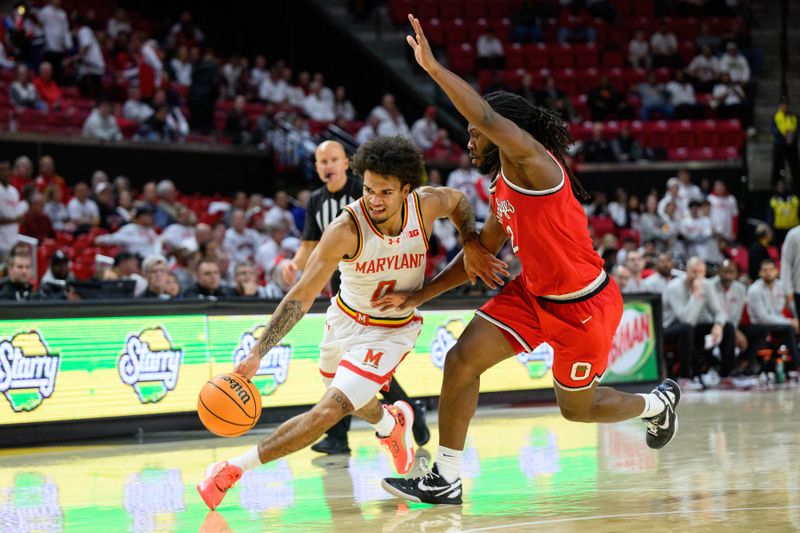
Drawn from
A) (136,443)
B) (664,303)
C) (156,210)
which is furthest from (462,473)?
(156,210)

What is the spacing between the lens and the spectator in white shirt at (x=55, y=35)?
56.1ft

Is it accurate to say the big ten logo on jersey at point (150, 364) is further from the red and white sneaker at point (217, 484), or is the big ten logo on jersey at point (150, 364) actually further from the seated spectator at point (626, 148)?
the seated spectator at point (626, 148)

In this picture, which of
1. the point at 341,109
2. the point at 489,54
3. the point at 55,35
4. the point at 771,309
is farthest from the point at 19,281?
the point at 489,54

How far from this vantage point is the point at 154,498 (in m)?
5.95

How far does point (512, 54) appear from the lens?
77.4ft

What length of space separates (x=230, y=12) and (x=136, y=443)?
16897 mm

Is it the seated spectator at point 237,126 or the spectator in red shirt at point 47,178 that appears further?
the seated spectator at point 237,126

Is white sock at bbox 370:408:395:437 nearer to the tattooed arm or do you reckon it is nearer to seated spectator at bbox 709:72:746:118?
the tattooed arm

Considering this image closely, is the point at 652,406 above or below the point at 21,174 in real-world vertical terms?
below

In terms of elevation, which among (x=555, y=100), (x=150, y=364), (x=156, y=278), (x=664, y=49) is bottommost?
(x=150, y=364)

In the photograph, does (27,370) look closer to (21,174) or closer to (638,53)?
(21,174)

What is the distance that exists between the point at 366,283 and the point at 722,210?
50.3ft

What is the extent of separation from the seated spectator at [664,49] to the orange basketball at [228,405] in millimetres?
20173

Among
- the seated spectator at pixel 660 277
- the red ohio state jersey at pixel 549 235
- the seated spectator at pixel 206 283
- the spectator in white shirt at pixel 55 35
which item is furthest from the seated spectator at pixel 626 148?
the red ohio state jersey at pixel 549 235
